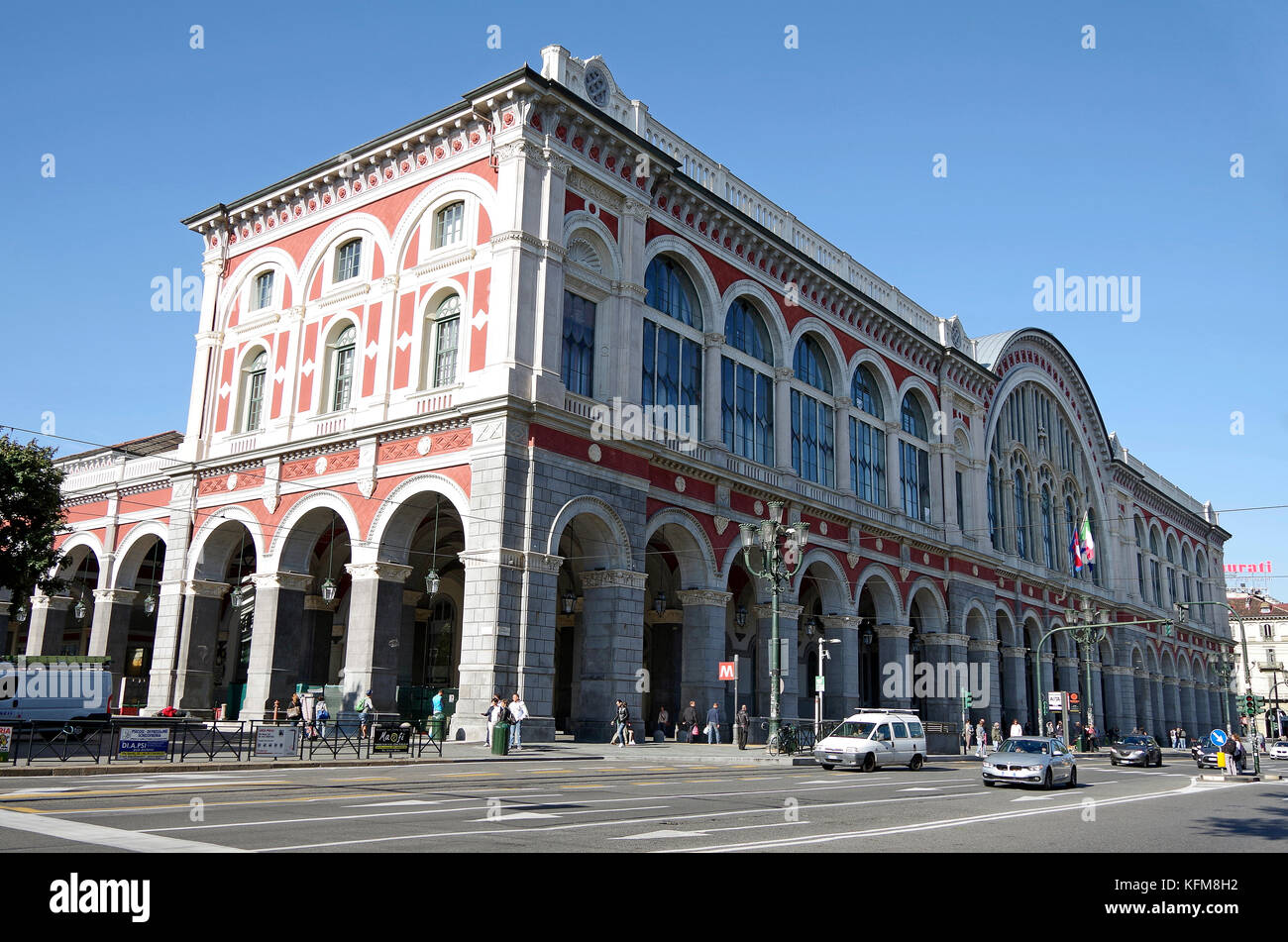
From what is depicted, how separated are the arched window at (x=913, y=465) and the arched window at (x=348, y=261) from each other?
26827 millimetres

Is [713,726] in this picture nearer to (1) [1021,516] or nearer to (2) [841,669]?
(2) [841,669]

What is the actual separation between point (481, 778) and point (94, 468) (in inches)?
1386

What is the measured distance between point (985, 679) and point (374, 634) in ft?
113

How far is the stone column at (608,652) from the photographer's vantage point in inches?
1245

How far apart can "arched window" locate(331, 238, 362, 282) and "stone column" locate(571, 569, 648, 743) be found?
46.8ft

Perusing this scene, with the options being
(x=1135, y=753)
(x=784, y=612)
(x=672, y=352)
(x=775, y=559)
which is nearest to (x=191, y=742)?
(x=775, y=559)

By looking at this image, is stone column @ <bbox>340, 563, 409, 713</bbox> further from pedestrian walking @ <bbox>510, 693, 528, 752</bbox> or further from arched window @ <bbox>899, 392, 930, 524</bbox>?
arched window @ <bbox>899, 392, 930, 524</bbox>

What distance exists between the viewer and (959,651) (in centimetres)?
5144

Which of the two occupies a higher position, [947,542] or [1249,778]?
[947,542]

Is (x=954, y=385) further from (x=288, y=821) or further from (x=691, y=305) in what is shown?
(x=288, y=821)

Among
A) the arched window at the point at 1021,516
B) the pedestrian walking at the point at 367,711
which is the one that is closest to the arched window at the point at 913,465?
the arched window at the point at 1021,516

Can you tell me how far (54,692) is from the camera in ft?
97.0

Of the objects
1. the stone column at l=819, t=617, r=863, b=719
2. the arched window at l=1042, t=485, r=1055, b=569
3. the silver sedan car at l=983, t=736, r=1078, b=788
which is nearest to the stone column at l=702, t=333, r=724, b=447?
the stone column at l=819, t=617, r=863, b=719

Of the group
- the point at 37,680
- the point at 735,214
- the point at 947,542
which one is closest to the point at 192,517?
the point at 37,680
